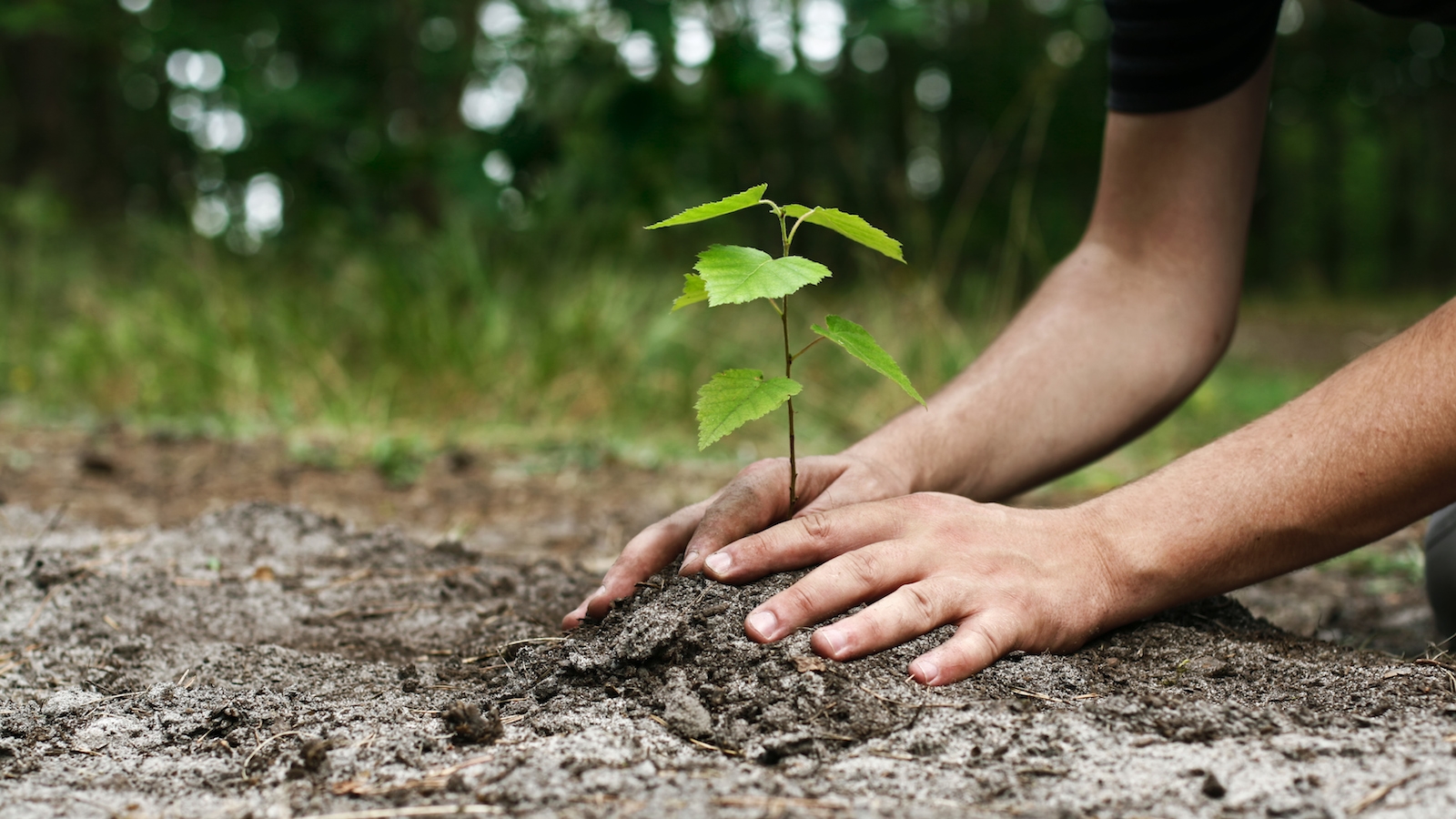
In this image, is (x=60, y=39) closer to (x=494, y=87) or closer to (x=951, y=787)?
(x=494, y=87)

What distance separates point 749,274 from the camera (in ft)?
3.81

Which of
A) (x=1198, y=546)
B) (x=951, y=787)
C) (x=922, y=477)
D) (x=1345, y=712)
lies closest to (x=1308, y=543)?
(x=1198, y=546)

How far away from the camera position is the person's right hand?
4.64 ft

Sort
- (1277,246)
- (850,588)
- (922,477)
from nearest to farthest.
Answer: (850,588), (922,477), (1277,246)

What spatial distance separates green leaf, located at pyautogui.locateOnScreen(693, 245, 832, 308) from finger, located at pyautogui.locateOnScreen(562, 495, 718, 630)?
0.42 meters

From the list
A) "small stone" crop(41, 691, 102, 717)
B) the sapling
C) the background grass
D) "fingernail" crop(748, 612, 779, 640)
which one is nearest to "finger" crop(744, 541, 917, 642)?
"fingernail" crop(748, 612, 779, 640)

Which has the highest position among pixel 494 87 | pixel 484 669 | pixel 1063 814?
pixel 494 87

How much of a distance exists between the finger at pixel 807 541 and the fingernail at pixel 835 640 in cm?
13

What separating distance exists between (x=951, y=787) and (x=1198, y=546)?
547 mm

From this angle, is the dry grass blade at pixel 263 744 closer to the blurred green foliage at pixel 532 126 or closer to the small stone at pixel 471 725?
the small stone at pixel 471 725

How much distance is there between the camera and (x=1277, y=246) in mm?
18875

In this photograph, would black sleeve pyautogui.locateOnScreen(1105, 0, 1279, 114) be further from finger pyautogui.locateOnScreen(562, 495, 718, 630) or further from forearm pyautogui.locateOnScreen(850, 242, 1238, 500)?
finger pyautogui.locateOnScreen(562, 495, 718, 630)

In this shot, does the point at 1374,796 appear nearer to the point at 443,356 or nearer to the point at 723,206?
the point at 723,206

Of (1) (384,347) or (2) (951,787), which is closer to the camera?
(2) (951,787)
